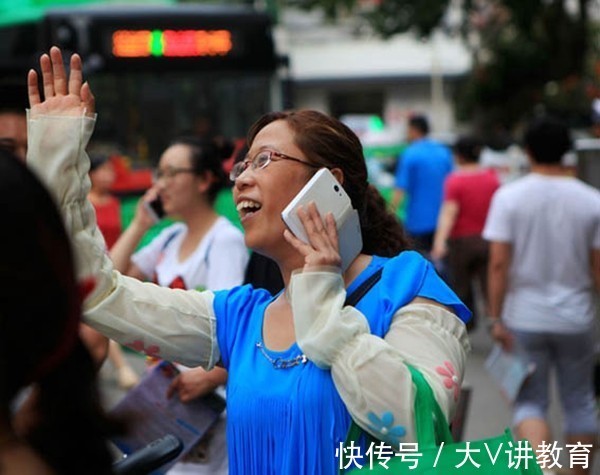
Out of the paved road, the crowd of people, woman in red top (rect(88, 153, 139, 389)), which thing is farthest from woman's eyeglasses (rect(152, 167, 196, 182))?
woman in red top (rect(88, 153, 139, 389))

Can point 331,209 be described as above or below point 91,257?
above

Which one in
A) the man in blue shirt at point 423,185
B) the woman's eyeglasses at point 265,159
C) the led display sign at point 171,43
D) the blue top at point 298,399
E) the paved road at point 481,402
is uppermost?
the woman's eyeglasses at point 265,159

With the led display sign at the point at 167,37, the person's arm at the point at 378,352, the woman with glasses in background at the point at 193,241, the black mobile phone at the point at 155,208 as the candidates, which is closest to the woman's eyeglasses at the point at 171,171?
the woman with glasses in background at the point at 193,241

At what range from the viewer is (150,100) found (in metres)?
11.7

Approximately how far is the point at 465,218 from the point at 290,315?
23.9ft

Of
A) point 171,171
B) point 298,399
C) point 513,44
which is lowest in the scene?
point 513,44

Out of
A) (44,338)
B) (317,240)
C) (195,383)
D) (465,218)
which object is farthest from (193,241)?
(465,218)

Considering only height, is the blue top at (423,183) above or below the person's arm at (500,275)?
below

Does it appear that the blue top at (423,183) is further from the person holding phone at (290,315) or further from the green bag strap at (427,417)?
the green bag strap at (427,417)

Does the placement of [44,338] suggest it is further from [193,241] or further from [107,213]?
[107,213]

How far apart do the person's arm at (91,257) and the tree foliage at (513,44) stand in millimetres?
14079

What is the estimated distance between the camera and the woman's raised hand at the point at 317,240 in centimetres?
260

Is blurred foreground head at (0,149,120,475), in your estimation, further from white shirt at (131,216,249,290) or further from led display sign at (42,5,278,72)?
led display sign at (42,5,278,72)

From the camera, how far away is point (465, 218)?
9992mm
